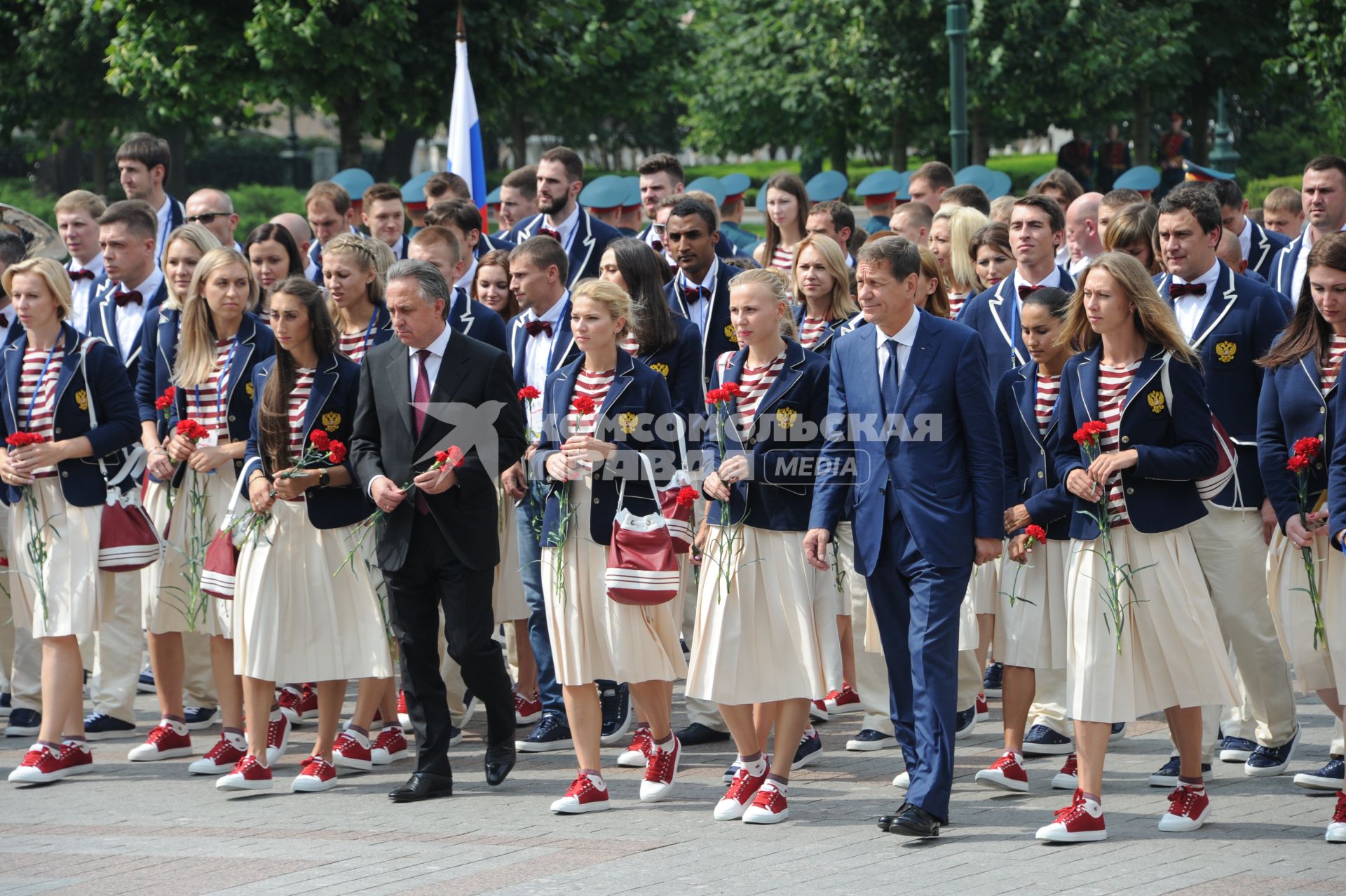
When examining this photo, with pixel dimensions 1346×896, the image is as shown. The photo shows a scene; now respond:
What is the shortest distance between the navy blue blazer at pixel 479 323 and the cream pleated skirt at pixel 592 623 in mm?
1572

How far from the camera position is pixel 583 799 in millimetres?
7434

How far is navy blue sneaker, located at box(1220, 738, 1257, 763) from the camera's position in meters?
7.95

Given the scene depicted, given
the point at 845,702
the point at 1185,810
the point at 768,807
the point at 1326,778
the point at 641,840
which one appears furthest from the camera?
the point at 845,702

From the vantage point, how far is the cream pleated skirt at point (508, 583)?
9.06 meters

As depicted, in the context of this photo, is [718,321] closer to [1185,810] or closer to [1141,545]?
[1141,545]

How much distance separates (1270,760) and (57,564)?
18.6 ft

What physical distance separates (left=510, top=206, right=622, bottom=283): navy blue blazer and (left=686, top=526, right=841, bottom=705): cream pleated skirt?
3.40m

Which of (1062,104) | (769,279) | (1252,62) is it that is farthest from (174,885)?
(1252,62)

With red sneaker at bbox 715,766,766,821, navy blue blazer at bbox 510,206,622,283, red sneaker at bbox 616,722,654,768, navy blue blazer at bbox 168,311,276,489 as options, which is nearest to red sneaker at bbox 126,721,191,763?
navy blue blazer at bbox 168,311,276,489

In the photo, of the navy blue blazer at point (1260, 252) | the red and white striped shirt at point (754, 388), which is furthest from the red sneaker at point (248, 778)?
the navy blue blazer at point (1260, 252)

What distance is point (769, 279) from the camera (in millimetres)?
7590

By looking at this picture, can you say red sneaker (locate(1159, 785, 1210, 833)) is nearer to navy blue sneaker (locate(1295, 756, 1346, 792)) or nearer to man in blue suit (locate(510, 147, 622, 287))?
navy blue sneaker (locate(1295, 756, 1346, 792))

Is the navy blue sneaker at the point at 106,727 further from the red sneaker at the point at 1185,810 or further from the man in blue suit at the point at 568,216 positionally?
the red sneaker at the point at 1185,810

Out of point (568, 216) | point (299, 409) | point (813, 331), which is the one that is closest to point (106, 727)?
point (299, 409)
